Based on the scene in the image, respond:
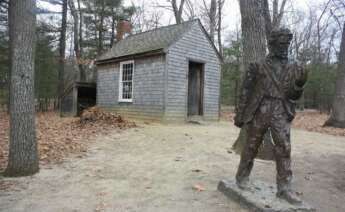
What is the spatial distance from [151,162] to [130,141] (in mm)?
2394

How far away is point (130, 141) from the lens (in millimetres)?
8289

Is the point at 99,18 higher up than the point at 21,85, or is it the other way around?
the point at 99,18

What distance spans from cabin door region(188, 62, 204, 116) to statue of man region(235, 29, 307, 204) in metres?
10.8

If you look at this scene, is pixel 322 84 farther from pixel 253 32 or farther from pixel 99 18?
pixel 253 32

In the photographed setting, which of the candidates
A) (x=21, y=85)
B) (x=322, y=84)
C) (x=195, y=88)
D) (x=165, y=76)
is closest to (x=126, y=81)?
(x=165, y=76)

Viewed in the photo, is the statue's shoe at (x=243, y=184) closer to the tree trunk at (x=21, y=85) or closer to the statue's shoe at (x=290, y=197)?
the statue's shoe at (x=290, y=197)

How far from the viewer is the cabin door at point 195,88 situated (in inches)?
574

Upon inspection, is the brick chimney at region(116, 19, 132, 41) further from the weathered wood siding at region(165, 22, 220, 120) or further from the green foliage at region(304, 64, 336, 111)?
the green foliage at region(304, 64, 336, 111)

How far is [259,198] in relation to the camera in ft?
11.7

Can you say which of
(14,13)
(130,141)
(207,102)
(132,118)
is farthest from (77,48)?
(14,13)

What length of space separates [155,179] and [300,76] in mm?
2692

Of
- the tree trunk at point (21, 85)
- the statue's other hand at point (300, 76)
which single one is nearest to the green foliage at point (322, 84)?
the statue's other hand at point (300, 76)

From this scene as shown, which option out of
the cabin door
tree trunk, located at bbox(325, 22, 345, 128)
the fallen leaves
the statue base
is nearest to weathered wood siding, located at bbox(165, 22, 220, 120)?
the cabin door

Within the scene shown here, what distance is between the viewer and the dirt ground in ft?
12.4
